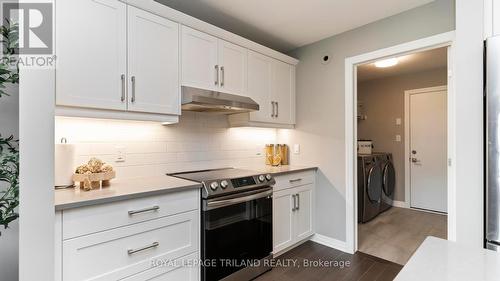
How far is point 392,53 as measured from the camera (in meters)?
2.41

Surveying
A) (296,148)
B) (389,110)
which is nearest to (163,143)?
(296,148)

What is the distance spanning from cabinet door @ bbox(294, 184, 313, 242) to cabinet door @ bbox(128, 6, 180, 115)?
64.8 inches

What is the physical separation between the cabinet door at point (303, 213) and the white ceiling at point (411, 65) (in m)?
1.89

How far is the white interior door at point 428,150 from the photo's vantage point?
4.02 metres

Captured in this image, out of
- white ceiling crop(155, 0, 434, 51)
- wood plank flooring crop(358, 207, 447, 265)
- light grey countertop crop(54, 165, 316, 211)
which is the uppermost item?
white ceiling crop(155, 0, 434, 51)

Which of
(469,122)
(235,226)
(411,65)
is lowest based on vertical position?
(235,226)

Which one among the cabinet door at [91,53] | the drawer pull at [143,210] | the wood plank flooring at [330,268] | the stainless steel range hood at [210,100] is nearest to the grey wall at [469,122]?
the wood plank flooring at [330,268]

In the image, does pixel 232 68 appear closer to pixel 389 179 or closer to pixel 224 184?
pixel 224 184

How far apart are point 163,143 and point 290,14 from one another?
1716mm

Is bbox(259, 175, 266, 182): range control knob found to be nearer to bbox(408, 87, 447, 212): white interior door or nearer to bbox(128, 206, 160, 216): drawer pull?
bbox(128, 206, 160, 216): drawer pull

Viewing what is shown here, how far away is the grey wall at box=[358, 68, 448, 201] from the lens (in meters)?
4.30

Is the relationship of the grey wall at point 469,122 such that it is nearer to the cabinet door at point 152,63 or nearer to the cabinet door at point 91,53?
the cabinet door at point 152,63

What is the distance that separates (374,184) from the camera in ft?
12.3

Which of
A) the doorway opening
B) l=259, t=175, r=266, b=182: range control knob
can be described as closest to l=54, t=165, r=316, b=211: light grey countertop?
l=259, t=175, r=266, b=182: range control knob
